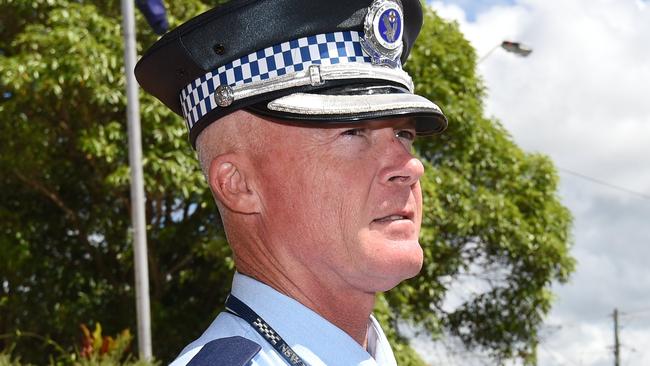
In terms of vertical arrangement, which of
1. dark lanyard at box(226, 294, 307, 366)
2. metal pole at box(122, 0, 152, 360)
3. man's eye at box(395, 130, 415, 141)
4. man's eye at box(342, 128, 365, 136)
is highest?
metal pole at box(122, 0, 152, 360)

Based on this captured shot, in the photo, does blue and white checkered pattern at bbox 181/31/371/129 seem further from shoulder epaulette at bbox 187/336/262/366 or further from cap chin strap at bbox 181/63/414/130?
shoulder epaulette at bbox 187/336/262/366

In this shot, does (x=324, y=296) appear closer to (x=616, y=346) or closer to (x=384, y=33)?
(x=384, y=33)

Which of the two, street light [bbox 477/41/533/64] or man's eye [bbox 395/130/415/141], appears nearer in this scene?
man's eye [bbox 395/130/415/141]

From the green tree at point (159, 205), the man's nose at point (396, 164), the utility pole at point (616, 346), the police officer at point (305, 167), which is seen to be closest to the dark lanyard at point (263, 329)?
the police officer at point (305, 167)

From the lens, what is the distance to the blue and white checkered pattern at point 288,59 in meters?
2.03

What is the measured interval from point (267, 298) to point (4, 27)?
13.4 m

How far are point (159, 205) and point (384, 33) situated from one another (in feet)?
39.6

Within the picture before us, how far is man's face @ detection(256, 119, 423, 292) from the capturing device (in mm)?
1925

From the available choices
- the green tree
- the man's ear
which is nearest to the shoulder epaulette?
the man's ear

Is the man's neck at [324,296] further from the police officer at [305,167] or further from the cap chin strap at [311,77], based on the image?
the cap chin strap at [311,77]

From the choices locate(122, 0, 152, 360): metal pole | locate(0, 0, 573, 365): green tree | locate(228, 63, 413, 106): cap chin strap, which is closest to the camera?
locate(228, 63, 413, 106): cap chin strap

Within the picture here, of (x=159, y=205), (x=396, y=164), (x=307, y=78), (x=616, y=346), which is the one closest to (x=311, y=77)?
(x=307, y=78)

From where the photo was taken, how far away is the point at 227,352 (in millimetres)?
1892

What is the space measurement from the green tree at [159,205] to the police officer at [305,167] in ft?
32.4
